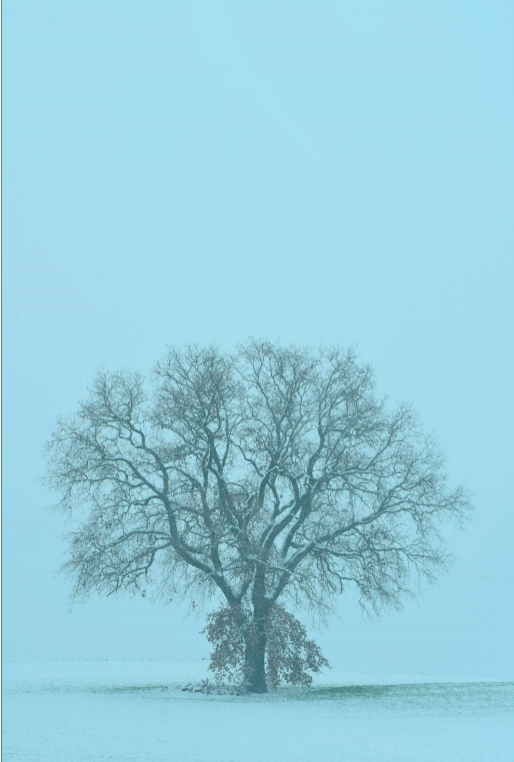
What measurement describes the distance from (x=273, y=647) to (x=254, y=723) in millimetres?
6731

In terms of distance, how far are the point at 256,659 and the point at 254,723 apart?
776 centimetres

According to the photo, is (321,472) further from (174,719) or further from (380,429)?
(174,719)

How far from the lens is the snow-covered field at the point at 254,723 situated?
15719 millimetres

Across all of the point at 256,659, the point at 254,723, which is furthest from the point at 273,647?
A: the point at 254,723

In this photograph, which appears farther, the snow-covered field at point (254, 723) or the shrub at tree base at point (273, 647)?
the shrub at tree base at point (273, 647)

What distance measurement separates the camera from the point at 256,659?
2773 cm

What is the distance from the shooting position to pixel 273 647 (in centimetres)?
2673

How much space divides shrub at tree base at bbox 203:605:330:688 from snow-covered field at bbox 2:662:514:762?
2.75 ft

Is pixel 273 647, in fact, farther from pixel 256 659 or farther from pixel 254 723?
pixel 254 723

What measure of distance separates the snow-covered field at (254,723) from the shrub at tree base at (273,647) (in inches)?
33.0

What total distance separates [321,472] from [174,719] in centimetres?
1012

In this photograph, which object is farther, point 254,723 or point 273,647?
point 273,647

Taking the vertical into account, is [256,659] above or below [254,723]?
above

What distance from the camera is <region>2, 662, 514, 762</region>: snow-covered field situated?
15.7m
